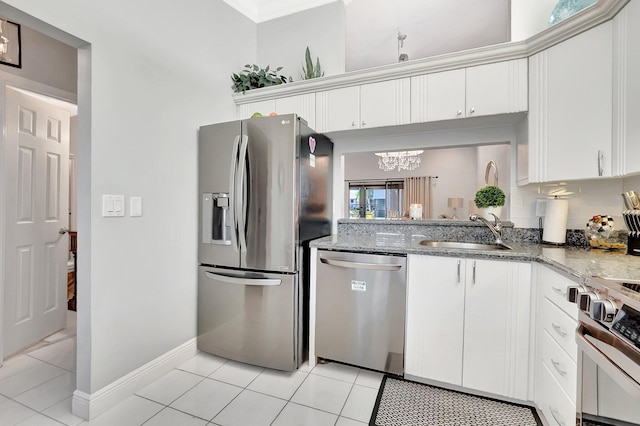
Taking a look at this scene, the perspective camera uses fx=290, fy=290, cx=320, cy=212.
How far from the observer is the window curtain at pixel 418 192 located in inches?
202

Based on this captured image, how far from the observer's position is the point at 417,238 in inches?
93.6

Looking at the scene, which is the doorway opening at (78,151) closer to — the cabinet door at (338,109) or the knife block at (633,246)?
the cabinet door at (338,109)

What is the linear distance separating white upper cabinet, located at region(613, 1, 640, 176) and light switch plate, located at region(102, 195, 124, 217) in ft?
8.91

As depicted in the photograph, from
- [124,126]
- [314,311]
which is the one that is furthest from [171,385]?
[124,126]

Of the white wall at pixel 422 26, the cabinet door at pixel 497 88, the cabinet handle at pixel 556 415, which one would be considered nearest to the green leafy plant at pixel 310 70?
the white wall at pixel 422 26

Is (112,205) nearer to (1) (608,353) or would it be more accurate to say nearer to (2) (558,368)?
(1) (608,353)

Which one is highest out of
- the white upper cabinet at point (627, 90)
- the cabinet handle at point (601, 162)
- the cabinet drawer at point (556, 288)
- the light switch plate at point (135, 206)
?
the white upper cabinet at point (627, 90)

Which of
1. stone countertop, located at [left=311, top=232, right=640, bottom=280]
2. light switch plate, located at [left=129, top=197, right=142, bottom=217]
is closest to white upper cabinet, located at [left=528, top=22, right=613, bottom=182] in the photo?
stone countertop, located at [left=311, top=232, right=640, bottom=280]

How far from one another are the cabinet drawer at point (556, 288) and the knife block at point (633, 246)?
577mm

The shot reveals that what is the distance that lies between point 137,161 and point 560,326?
2.42 meters

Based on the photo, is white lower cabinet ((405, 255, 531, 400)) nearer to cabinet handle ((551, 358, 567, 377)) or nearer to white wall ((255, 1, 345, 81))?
cabinet handle ((551, 358, 567, 377))

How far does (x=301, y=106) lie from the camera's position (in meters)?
2.46

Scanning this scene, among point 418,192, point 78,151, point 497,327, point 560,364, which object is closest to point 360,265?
point 497,327

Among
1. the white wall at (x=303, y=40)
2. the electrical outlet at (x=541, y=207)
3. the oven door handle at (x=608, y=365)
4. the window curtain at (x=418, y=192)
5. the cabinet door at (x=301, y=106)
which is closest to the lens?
the oven door handle at (x=608, y=365)
